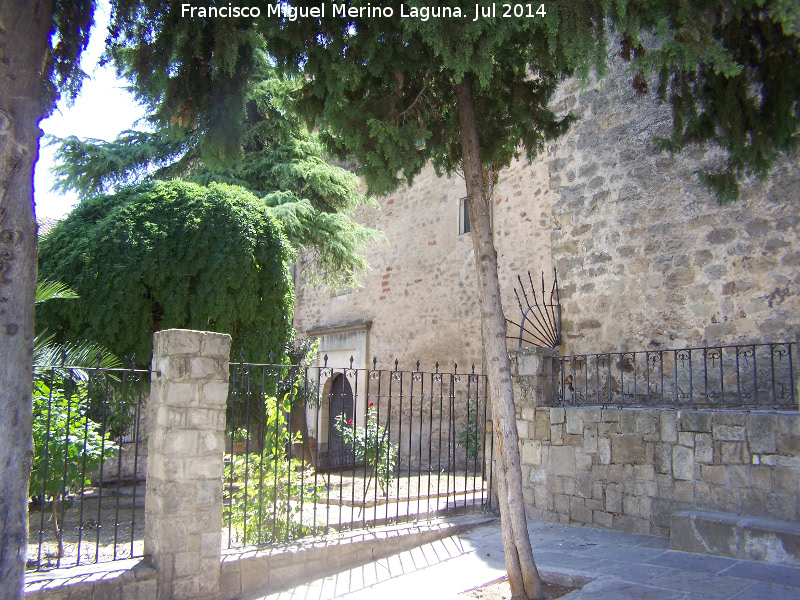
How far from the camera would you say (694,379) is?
6656 mm

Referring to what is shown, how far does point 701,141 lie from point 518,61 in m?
1.71

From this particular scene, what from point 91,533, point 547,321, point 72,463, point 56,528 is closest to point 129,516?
point 91,533

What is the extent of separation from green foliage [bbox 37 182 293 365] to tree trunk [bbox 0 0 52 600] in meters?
3.69

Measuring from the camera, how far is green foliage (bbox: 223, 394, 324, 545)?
4.93 metres

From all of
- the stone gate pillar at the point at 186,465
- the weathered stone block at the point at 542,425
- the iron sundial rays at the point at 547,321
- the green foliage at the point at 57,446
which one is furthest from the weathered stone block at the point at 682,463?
the green foliage at the point at 57,446

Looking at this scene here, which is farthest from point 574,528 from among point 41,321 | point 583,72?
point 41,321

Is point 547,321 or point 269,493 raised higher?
point 547,321

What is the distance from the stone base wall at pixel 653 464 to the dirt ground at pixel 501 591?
163 cm

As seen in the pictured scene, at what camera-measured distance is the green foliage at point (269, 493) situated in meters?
4.93

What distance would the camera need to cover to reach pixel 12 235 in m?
3.32

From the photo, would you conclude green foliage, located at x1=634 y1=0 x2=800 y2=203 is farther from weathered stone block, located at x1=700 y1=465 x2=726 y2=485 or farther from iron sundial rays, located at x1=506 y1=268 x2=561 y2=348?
iron sundial rays, located at x1=506 y1=268 x2=561 y2=348

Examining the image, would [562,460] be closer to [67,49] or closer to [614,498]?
[614,498]

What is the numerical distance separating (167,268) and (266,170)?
334cm

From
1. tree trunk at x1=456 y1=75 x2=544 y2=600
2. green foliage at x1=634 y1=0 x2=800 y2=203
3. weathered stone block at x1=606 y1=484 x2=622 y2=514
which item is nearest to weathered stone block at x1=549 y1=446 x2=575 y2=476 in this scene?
weathered stone block at x1=606 y1=484 x2=622 y2=514
